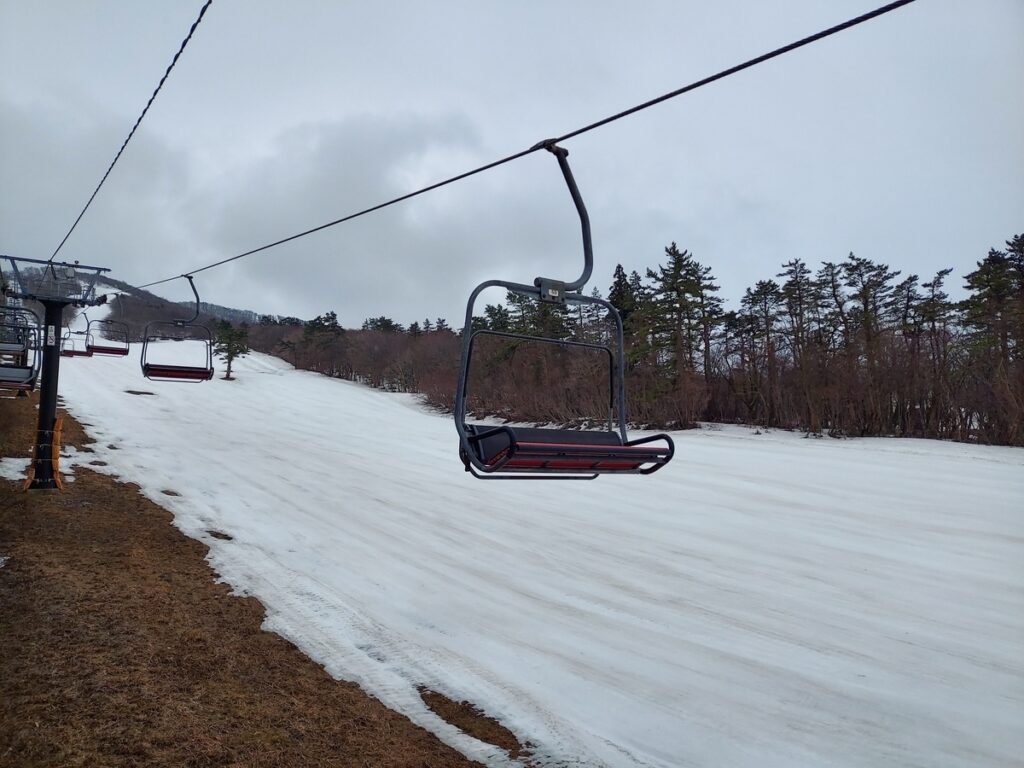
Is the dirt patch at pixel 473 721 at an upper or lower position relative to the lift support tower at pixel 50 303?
lower

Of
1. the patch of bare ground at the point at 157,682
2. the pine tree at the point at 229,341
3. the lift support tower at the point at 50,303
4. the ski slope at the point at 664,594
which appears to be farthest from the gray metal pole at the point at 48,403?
the pine tree at the point at 229,341

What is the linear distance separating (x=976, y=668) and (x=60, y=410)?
27082 millimetres

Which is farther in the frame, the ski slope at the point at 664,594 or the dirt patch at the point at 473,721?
the ski slope at the point at 664,594

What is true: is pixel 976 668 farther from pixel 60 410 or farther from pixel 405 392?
pixel 405 392

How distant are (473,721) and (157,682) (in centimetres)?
228

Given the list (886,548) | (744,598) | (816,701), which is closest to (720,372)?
(886,548)

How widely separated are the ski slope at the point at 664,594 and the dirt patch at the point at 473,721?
0.33 ft

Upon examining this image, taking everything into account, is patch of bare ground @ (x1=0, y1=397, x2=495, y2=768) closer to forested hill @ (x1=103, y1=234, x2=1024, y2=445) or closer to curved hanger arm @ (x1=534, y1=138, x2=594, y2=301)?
curved hanger arm @ (x1=534, y1=138, x2=594, y2=301)

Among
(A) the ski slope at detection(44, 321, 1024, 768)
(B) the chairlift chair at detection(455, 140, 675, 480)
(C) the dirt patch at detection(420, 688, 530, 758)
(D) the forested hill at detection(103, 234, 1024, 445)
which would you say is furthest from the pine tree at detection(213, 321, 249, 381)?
(B) the chairlift chair at detection(455, 140, 675, 480)

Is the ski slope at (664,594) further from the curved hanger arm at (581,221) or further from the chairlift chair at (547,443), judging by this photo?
the curved hanger arm at (581,221)

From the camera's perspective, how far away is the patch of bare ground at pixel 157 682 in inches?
145

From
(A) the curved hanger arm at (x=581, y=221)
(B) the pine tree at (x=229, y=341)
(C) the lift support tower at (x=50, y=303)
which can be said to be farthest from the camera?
(B) the pine tree at (x=229, y=341)

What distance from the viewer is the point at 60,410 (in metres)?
22.8

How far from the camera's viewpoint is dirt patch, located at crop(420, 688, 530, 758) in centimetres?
418
